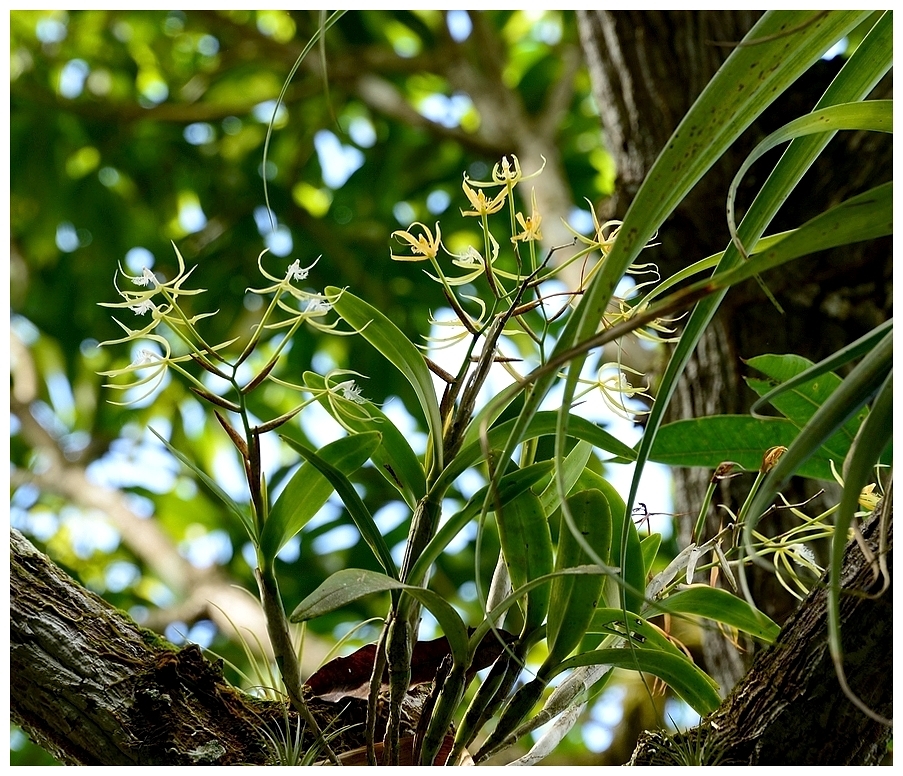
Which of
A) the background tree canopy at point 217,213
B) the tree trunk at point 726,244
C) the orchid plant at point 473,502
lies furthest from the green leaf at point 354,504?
the background tree canopy at point 217,213

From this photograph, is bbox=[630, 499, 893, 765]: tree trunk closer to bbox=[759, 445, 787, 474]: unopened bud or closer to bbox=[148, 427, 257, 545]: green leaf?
bbox=[759, 445, 787, 474]: unopened bud

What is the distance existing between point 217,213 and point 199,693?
1.41m

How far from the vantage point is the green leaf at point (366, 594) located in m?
0.28

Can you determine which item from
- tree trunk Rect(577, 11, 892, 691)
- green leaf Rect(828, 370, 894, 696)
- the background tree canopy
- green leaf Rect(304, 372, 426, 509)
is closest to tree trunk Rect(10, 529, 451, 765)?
green leaf Rect(304, 372, 426, 509)

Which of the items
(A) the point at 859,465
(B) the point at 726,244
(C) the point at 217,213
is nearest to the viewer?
(A) the point at 859,465

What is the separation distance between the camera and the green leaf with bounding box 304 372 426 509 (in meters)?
0.35

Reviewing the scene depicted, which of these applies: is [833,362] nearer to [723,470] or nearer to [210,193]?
[723,470]

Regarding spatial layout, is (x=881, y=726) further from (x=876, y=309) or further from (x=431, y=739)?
(x=876, y=309)

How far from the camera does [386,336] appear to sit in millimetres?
347

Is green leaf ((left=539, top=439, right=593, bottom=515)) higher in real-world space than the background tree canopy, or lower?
lower

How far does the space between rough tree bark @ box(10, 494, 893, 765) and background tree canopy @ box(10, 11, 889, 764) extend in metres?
0.94

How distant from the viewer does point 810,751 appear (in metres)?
0.33

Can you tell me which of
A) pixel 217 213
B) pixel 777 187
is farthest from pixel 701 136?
pixel 217 213

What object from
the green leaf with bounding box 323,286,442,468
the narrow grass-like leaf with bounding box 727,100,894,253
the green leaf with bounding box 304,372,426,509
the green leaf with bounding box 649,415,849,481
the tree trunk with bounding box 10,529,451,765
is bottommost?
the tree trunk with bounding box 10,529,451,765
